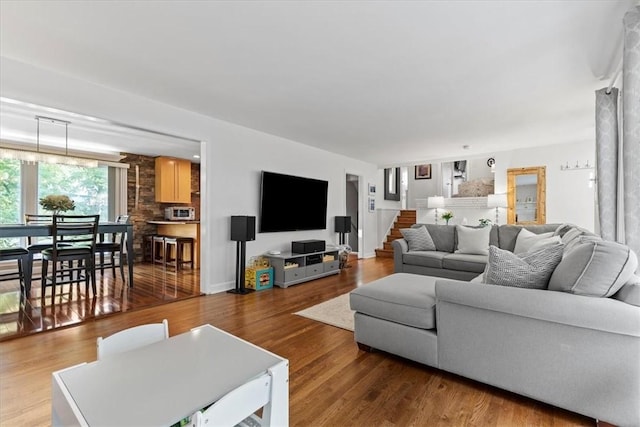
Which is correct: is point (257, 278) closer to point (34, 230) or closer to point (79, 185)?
point (34, 230)

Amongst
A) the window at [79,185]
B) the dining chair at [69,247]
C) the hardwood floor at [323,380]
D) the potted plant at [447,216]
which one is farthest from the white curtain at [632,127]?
the window at [79,185]

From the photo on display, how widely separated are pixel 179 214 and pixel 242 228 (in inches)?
128

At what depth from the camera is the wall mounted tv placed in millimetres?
4961

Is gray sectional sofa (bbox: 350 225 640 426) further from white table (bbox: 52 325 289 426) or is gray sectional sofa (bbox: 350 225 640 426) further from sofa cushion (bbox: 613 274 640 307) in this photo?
white table (bbox: 52 325 289 426)

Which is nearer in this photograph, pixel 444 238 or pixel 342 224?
pixel 444 238

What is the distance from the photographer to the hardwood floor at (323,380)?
1.67 meters

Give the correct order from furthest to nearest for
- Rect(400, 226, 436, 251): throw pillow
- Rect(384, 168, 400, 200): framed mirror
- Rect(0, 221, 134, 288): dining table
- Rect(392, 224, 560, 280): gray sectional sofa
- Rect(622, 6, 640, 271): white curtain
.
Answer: Rect(384, 168, 400, 200): framed mirror
Rect(400, 226, 436, 251): throw pillow
Rect(392, 224, 560, 280): gray sectional sofa
Rect(0, 221, 134, 288): dining table
Rect(622, 6, 640, 271): white curtain

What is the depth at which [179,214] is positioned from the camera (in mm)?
6797

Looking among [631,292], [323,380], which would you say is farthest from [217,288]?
[631,292]

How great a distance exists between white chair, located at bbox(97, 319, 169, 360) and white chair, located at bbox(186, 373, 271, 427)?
603 mm

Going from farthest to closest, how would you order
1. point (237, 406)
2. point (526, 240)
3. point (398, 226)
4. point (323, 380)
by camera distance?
point (398, 226), point (526, 240), point (323, 380), point (237, 406)

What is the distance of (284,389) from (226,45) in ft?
8.05

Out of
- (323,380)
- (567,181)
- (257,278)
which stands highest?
(567,181)

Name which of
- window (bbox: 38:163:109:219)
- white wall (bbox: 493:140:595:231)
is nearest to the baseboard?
window (bbox: 38:163:109:219)
